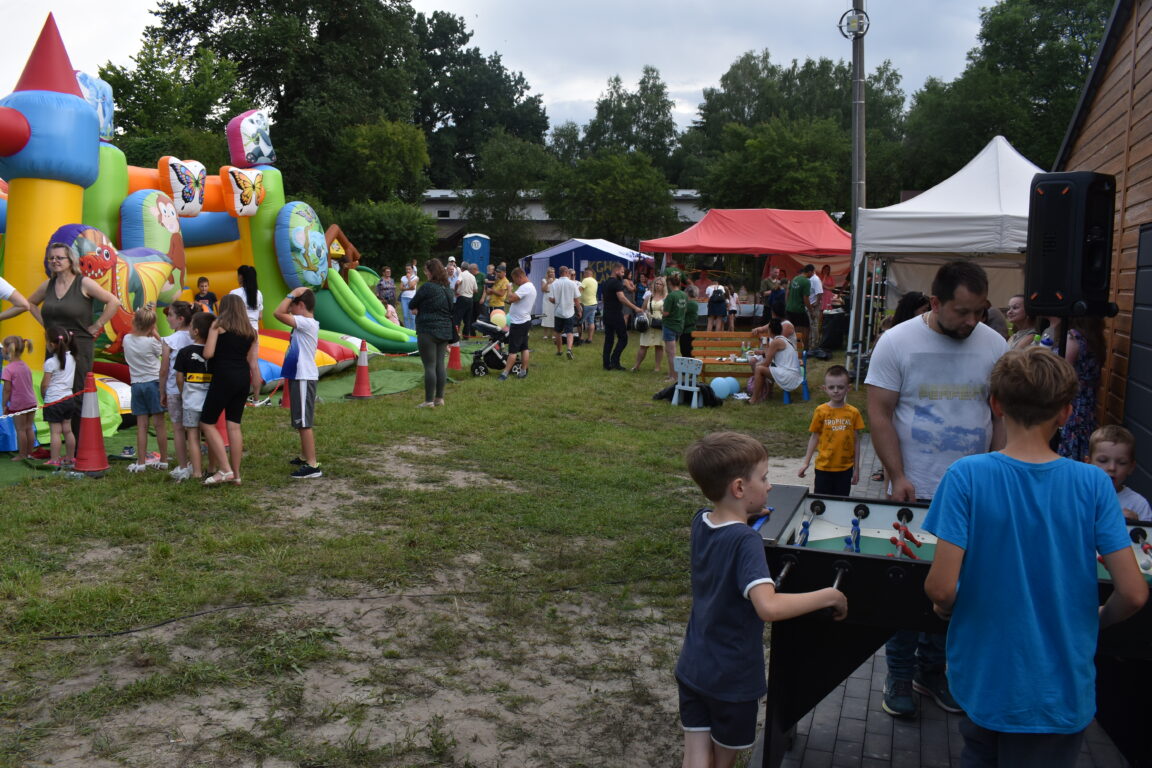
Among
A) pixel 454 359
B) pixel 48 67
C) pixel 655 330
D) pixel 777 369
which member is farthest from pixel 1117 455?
pixel 655 330

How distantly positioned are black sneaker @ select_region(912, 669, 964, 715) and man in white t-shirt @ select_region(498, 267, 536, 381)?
9.87 metres

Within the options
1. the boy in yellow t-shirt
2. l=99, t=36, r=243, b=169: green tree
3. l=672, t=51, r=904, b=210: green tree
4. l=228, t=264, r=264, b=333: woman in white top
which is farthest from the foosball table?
l=672, t=51, r=904, b=210: green tree

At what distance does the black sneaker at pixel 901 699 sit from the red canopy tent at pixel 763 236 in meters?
19.3

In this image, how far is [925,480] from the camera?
416 centimetres

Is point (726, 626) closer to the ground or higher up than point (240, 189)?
closer to the ground

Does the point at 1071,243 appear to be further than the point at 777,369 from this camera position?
No

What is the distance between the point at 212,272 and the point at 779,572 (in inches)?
530

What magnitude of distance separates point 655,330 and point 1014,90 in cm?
3531

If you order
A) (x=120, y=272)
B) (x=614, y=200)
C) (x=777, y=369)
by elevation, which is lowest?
(x=777, y=369)

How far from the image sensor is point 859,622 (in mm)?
2828

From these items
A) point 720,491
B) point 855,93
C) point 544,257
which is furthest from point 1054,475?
point 544,257

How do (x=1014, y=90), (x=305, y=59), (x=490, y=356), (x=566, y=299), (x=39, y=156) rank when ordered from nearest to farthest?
1. (x=39, y=156)
2. (x=490, y=356)
3. (x=566, y=299)
4. (x=305, y=59)
5. (x=1014, y=90)

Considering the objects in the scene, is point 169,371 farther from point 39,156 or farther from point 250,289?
point 250,289

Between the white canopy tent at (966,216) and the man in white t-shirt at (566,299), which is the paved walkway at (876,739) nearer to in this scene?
the white canopy tent at (966,216)
